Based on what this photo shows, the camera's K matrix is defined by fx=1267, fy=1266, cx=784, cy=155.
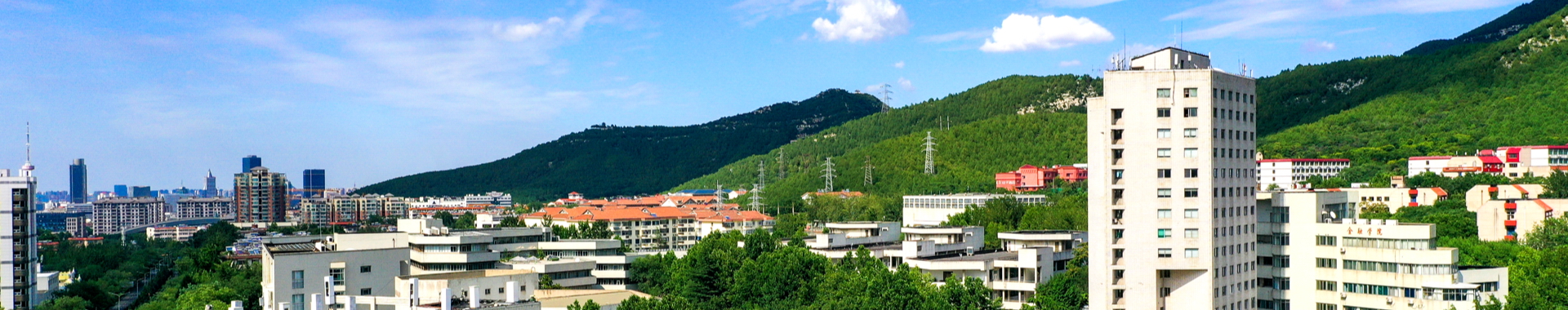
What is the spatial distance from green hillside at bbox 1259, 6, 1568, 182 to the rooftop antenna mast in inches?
1558

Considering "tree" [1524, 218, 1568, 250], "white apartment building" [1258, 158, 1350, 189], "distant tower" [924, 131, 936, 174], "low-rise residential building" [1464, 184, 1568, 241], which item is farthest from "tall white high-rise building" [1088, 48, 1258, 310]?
"distant tower" [924, 131, 936, 174]

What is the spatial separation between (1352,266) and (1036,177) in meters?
95.2

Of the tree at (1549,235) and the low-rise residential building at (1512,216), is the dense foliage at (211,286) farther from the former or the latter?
the low-rise residential building at (1512,216)

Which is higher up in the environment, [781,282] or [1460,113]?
[1460,113]

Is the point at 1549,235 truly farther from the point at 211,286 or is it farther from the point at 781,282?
the point at 211,286

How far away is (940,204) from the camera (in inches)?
5020

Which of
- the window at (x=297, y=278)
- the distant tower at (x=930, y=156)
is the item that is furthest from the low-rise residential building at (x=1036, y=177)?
the window at (x=297, y=278)

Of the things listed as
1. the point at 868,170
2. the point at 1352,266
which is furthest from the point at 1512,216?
the point at 868,170

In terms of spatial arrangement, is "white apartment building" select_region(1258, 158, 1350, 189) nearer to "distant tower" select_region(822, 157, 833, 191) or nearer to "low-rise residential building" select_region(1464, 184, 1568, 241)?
"low-rise residential building" select_region(1464, 184, 1568, 241)

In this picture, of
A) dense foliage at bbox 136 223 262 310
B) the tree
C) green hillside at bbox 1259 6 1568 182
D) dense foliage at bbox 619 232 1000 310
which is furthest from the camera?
green hillside at bbox 1259 6 1568 182

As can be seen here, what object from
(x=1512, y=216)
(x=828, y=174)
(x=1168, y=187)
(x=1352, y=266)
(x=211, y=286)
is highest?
(x=1168, y=187)

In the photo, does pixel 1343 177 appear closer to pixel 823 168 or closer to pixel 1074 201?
pixel 1074 201

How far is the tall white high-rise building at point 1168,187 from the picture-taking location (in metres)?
51.9

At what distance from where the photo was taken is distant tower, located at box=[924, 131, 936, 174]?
523ft
